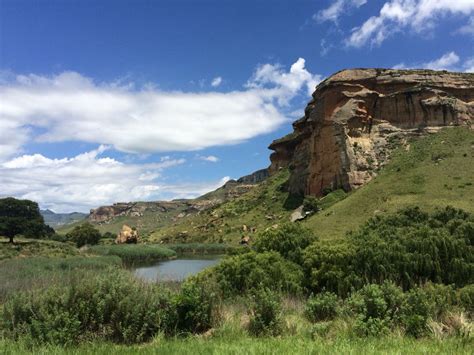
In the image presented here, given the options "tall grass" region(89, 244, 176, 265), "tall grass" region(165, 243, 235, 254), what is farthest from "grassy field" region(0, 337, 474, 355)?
"tall grass" region(165, 243, 235, 254)

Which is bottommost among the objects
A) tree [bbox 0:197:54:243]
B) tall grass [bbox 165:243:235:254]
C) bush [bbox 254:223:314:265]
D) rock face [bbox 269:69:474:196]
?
tall grass [bbox 165:243:235:254]

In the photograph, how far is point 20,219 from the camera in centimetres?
7956

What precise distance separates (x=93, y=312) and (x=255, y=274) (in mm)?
7073

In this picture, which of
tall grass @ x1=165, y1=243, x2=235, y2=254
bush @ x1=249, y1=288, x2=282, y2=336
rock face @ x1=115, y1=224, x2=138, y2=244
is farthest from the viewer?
rock face @ x1=115, y1=224, x2=138, y2=244

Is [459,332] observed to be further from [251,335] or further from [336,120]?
[336,120]

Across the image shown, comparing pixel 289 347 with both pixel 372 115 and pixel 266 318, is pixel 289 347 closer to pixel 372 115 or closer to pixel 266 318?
pixel 266 318

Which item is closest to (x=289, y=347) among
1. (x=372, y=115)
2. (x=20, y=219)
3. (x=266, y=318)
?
(x=266, y=318)

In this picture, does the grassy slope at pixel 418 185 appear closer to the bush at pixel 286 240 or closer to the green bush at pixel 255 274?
the bush at pixel 286 240

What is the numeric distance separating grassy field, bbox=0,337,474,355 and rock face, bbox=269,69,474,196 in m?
70.8

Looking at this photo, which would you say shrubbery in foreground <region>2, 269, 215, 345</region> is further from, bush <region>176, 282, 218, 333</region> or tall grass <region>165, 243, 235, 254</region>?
tall grass <region>165, 243, 235, 254</region>

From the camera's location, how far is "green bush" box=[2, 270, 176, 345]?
799 cm

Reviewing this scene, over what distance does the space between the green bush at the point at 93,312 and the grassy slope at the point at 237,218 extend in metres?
77.7

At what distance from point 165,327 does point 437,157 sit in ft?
216

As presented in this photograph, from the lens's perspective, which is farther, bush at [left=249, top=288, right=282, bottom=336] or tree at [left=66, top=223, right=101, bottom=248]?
tree at [left=66, top=223, right=101, bottom=248]
